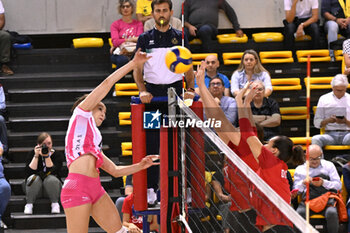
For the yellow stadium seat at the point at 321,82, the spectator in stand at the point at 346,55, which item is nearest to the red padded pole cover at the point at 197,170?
the spectator in stand at the point at 346,55

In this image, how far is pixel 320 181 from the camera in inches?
356

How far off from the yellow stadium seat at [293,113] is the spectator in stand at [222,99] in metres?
1.13

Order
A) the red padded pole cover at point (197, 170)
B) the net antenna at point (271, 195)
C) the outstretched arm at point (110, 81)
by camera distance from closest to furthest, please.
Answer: the net antenna at point (271, 195) → the outstretched arm at point (110, 81) → the red padded pole cover at point (197, 170)

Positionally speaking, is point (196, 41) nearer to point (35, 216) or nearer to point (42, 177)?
point (42, 177)

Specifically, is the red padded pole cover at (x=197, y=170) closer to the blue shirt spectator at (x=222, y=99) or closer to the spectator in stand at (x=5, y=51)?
the blue shirt spectator at (x=222, y=99)

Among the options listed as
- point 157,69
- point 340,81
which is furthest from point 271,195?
point 340,81

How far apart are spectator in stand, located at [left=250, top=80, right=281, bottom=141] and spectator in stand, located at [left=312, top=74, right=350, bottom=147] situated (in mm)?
609

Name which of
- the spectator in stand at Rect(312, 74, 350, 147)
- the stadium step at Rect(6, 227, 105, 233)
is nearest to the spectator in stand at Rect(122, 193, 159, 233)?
the stadium step at Rect(6, 227, 105, 233)

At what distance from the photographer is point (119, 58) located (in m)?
11.1

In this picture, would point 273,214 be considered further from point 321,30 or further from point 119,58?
point 321,30

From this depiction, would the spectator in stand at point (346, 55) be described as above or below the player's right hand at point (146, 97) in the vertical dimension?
above

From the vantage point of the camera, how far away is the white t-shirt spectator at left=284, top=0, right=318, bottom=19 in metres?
12.1

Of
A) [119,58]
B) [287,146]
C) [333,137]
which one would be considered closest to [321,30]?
[333,137]

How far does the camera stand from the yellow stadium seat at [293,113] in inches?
428
